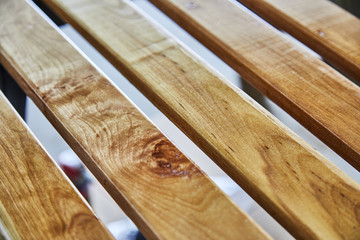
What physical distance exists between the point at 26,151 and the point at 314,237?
42 cm

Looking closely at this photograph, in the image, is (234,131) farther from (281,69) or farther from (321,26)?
(321,26)

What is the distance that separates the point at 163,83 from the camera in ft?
2.64

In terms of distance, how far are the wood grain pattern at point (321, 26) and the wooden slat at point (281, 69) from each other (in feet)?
0.14

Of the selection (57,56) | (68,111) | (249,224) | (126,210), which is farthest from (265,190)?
(57,56)

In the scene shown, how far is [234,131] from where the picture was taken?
71 cm

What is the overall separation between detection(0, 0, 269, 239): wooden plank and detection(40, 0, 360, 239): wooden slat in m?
0.05

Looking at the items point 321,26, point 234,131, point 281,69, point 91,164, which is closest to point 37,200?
point 91,164

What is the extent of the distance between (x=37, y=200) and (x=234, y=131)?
29 centimetres

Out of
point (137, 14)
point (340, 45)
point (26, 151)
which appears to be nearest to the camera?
point (26, 151)

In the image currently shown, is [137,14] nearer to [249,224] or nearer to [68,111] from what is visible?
[68,111]

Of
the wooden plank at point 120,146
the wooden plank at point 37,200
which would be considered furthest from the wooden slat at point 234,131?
the wooden plank at point 37,200

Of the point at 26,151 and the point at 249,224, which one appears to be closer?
the point at 249,224

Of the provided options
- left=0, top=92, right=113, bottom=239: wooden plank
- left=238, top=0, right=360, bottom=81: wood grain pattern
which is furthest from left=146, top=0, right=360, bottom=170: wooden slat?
left=0, top=92, right=113, bottom=239: wooden plank

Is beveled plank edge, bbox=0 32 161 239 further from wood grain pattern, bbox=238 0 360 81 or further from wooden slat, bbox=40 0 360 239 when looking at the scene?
wood grain pattern, bbox=238 0 360 81
